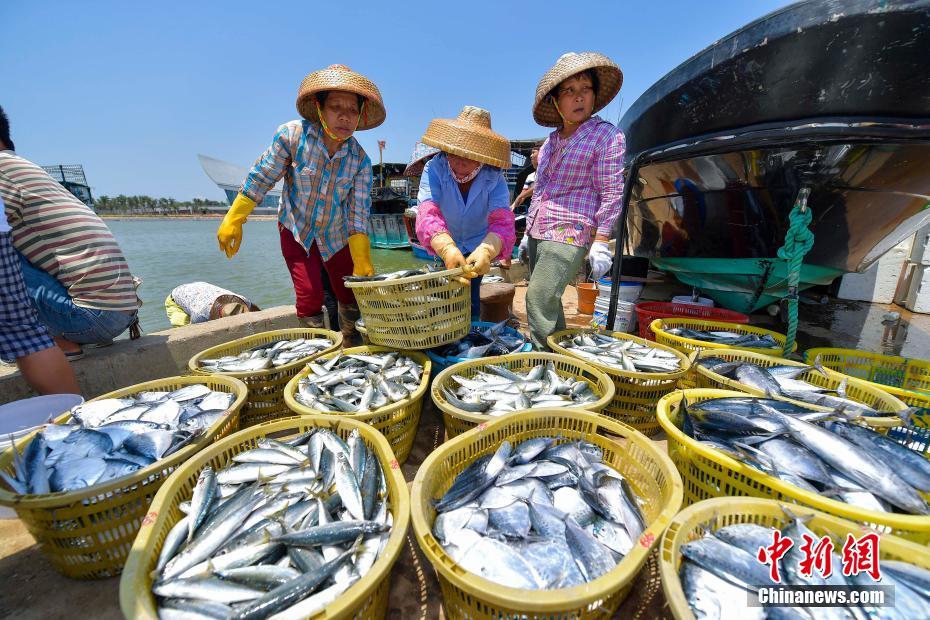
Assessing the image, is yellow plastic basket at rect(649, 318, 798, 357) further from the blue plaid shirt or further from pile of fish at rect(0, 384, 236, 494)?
the blue plaid shirt

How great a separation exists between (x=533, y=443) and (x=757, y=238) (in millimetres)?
3569

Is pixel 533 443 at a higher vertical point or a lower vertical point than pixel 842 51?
lower

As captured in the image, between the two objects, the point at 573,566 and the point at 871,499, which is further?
the point at 871,499

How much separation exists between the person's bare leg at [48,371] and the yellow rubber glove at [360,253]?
211 centimetres

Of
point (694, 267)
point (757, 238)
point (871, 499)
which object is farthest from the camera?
point (694, 267)

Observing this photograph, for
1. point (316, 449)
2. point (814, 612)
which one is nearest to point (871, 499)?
point (814, 612)

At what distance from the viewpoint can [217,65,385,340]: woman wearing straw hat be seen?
9.92 feet

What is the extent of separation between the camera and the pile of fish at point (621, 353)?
110 inches

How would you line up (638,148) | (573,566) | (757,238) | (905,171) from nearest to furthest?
1. (573,566)
2. (905,171)
3. (757,238)
4. (638,148)

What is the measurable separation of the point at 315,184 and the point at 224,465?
2.39 meters

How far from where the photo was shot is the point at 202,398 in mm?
2412

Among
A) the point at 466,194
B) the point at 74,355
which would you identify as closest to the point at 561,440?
the point at 466,194

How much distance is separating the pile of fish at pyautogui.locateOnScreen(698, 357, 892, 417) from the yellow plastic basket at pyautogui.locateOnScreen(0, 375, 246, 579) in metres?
3.37

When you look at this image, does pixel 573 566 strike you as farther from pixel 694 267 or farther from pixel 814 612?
pixel 694 267
